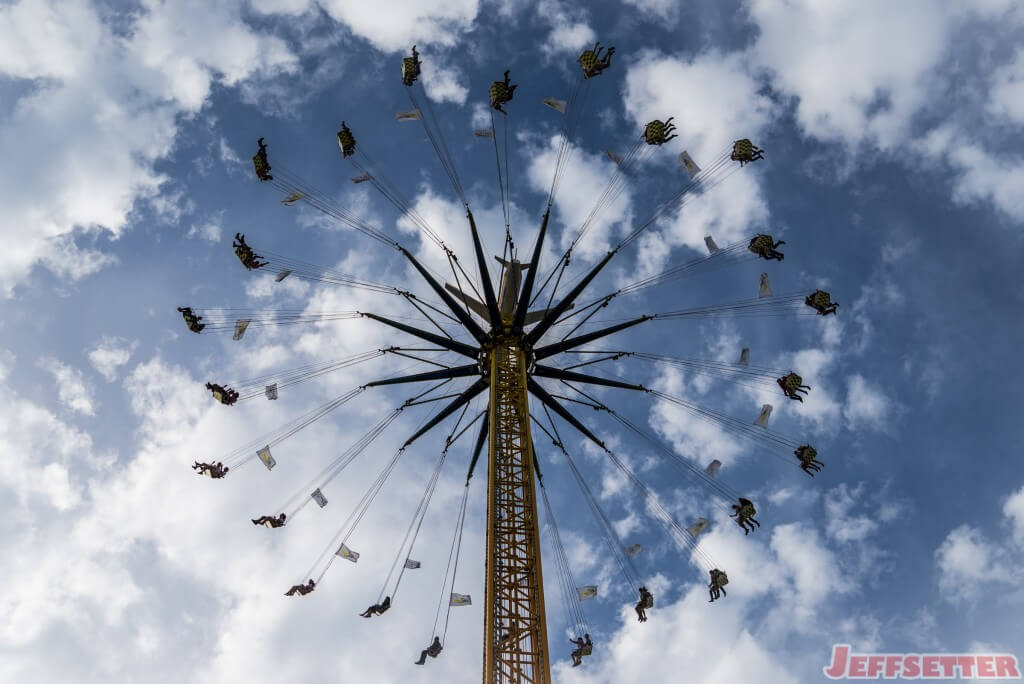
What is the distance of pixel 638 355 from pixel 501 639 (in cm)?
1438

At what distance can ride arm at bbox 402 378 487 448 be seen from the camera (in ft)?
100

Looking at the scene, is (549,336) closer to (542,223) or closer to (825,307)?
(542,223)

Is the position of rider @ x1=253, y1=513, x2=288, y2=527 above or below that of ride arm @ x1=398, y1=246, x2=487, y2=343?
below

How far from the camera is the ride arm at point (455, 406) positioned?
100ft

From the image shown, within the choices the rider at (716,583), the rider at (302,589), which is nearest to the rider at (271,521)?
the rider at (302,589)

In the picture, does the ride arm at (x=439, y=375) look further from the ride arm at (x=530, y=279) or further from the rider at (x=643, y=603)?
the rider at (x=643, y=603)

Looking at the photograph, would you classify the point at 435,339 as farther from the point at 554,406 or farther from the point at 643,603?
the point at 643,603

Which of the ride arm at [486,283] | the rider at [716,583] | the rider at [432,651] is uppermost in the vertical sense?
the ride arm at [486,283]

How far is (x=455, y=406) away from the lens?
3133 cm

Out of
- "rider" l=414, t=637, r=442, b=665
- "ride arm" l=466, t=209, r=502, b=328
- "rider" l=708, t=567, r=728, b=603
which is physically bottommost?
"rider" l=414, t=637, r=442, b=665

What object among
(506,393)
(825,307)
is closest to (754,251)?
(825,307)

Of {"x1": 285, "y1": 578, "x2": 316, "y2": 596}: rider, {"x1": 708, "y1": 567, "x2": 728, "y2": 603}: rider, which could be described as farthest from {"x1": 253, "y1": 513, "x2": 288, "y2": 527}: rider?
{"x1": 708, "y1": 567, "x2": 728, "y2": 603}: rider

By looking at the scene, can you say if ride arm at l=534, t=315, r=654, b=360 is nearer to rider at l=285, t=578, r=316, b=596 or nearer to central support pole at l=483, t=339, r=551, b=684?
central support pole at l=483, t=339, r=551, b=684

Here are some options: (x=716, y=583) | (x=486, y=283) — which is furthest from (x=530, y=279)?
(x=716, y=583)
